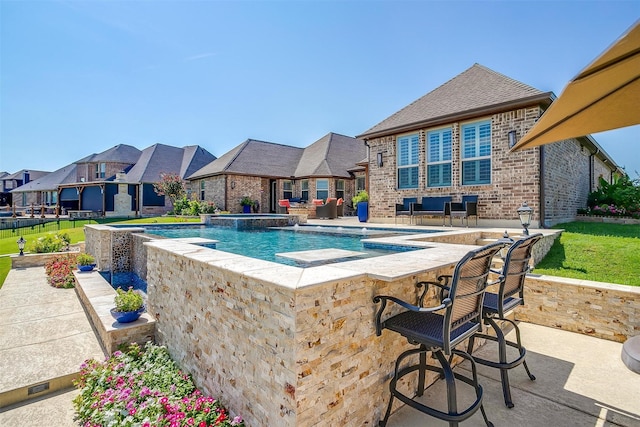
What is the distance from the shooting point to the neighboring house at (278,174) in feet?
67.2

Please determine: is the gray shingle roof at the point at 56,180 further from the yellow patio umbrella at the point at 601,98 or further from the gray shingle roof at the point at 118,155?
the yellow patio umbrella at the point at 601,98

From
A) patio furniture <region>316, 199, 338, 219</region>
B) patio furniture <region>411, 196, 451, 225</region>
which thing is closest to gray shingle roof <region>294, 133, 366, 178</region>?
patio furniture <region>316, 199, 338, 219</region>

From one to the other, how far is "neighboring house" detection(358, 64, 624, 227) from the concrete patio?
5.53 meters

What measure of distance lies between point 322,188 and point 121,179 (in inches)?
701

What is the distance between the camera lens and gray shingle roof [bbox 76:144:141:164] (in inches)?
1175

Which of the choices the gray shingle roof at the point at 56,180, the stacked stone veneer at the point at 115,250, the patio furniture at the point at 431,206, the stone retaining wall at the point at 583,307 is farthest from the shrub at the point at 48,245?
the gray shingle roof at the point at 56,180

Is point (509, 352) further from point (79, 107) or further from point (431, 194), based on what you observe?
point (79, 107)

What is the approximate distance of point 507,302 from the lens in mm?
3141

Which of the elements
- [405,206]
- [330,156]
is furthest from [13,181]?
[405,206]

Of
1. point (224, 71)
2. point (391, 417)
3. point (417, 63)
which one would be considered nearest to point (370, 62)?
point (417, 63)

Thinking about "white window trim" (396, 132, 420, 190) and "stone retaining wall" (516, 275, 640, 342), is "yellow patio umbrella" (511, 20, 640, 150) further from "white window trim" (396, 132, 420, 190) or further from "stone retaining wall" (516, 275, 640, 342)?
"white window trim" (396, 132, 420, 190)

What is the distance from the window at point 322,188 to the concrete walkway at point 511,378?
1603 centimetres

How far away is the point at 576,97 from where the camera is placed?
2428 millimetres

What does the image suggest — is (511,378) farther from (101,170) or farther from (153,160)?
(101,170)
